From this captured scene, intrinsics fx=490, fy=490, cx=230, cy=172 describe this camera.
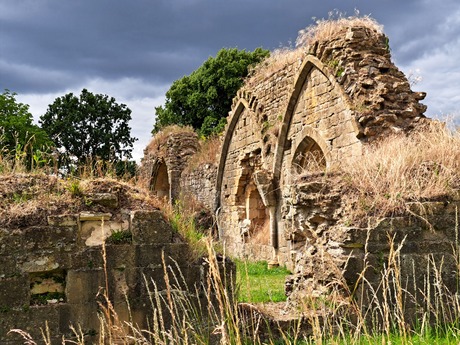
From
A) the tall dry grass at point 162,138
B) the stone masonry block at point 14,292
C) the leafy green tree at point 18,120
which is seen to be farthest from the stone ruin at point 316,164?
the leafy green tree at point 18,120

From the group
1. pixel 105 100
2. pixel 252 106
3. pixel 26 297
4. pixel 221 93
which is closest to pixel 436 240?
pixel 26 297

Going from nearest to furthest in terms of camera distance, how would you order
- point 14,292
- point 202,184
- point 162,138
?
point 14,292
point 202,184
point 162,138

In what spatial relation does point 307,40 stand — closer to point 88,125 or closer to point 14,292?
point 14,292

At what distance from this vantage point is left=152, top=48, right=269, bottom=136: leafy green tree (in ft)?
98.9

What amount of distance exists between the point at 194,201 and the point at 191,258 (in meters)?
14.3

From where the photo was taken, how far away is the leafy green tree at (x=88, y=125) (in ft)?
117

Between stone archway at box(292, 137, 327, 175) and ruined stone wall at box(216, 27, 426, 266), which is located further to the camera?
stone archway at box(292, 137, 327, 175)

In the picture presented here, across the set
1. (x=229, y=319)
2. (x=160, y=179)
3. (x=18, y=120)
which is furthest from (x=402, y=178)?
(x=18, y=120)

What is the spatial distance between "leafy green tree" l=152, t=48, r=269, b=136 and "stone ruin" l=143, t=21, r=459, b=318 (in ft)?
34.5

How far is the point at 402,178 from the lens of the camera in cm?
557

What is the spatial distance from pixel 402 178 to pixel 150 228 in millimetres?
2913

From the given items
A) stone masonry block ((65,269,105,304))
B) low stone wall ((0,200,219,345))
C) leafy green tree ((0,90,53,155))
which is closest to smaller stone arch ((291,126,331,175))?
low stone wall ((0,200,219,345))

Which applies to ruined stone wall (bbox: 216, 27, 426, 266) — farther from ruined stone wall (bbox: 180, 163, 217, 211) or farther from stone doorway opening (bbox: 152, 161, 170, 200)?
stone doorway opening (bbox: 152, 161, 170, 200)

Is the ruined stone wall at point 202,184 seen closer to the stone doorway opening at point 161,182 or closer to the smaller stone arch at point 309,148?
the stone doorway opening at point 161,182
